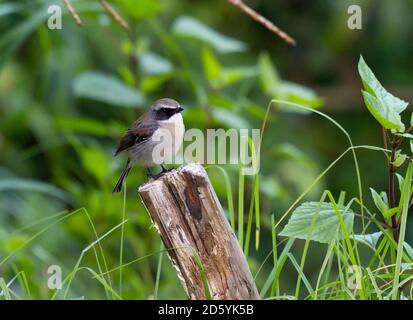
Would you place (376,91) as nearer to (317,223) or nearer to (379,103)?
(379,103)

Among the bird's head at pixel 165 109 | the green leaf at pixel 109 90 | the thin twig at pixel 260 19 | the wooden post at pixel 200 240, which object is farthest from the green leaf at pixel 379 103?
the green leaf at pixel 109 90

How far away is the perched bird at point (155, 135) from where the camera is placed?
13.7 feet

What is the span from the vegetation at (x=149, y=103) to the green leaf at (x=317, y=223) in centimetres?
121

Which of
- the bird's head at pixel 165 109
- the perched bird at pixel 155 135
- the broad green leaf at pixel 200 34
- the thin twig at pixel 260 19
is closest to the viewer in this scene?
the thin twig at pixel 260 19

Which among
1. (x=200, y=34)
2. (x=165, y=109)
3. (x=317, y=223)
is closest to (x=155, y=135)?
(x=165, y=109)

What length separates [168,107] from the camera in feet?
14.2

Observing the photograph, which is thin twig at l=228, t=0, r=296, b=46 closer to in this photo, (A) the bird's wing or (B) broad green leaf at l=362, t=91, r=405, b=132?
(B) broad green leaf at l=362, t=91, r=405, b=132

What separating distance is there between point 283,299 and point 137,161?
5.77 ft

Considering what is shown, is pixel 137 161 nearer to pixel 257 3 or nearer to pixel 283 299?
pixel 283 299

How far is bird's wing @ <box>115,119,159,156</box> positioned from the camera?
439 centimetres

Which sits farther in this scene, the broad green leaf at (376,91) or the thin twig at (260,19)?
the thin twig at (260,19)

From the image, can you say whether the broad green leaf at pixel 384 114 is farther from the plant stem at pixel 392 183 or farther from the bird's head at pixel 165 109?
the bird's head at pixel 165 109

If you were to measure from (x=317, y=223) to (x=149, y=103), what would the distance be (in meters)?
2.64

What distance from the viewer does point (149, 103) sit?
17.2 feet
